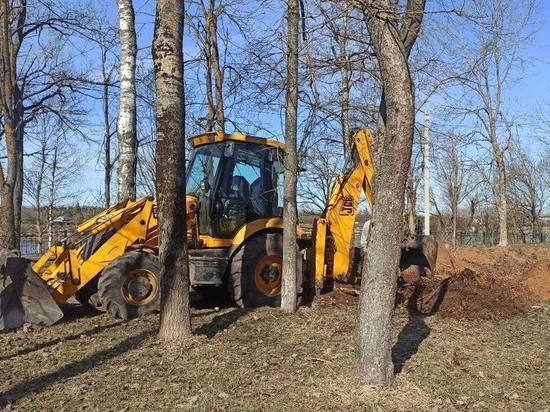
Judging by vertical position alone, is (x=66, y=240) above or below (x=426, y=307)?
above

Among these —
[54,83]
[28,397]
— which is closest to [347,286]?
[28,397]

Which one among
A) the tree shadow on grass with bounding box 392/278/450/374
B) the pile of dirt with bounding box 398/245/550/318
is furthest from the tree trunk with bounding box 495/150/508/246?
the tree shadow on grass with bounding box 392/278/450/374

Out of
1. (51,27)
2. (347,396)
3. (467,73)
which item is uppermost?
(51,27)

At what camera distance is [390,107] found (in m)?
5.33

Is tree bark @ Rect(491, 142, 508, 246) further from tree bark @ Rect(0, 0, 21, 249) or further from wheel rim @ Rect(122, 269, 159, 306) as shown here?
wheel rim @ Rect(122, 269, 159, 306)

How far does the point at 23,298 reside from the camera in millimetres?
7809

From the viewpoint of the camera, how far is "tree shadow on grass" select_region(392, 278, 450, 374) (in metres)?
6.53

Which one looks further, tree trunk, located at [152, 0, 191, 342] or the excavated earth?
tree trunk, located at [152, 0, 191, 342]

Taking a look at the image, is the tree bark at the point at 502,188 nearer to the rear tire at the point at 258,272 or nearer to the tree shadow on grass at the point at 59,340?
the rear tire at the point at 258,272

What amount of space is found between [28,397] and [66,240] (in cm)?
422

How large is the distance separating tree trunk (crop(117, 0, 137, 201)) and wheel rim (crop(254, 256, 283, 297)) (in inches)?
120

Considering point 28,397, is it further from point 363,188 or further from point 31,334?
point 363,188

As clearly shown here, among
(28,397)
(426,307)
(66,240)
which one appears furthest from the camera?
(426,307)

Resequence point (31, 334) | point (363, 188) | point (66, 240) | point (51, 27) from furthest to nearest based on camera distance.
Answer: point (51, 27) < point (363, 188) < point (66, 240) < point (31, 334)
